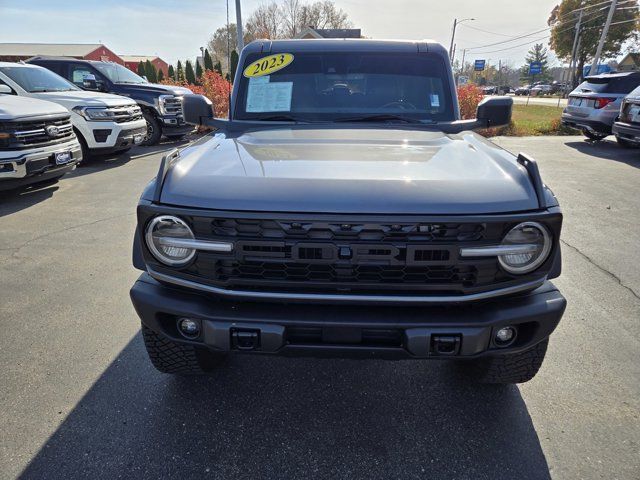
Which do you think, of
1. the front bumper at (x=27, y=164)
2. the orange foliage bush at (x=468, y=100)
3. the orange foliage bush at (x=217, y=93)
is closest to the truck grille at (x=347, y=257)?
the front bumper at (x=27, y=164)

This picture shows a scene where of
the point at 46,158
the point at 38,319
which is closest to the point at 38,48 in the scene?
the point at 46,158

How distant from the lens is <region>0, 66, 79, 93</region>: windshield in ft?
24.9

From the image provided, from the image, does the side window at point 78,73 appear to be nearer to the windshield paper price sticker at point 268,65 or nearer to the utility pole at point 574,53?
the windshield paper price sticker at point 268,65

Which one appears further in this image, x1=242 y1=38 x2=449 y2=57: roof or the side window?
the side window

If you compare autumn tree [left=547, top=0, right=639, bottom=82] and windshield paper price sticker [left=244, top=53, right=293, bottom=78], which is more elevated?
autumn tree [left=547, top=0, right=639, bottom=82]

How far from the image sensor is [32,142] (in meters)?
5.96

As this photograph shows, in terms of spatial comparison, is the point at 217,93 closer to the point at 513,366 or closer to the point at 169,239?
the point at 169,239

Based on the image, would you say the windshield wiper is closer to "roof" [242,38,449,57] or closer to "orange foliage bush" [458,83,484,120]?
"roof" [242,38,449,57]

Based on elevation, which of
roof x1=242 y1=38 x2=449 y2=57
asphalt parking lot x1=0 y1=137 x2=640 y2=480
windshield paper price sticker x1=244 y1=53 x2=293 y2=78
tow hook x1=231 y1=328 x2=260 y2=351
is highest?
roof x1=242 y1=38 x2=449 y2=57

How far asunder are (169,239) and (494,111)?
2.54 meters

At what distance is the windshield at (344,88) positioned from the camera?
123 inches

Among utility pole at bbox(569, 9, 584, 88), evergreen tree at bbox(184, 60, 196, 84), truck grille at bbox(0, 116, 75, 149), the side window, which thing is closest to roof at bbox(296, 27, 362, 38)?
evergreen tree at bbox(184, 60, 196, 84)

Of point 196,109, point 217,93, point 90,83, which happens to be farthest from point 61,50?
point 196,109

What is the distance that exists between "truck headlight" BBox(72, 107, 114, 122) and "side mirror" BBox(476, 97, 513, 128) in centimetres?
748
